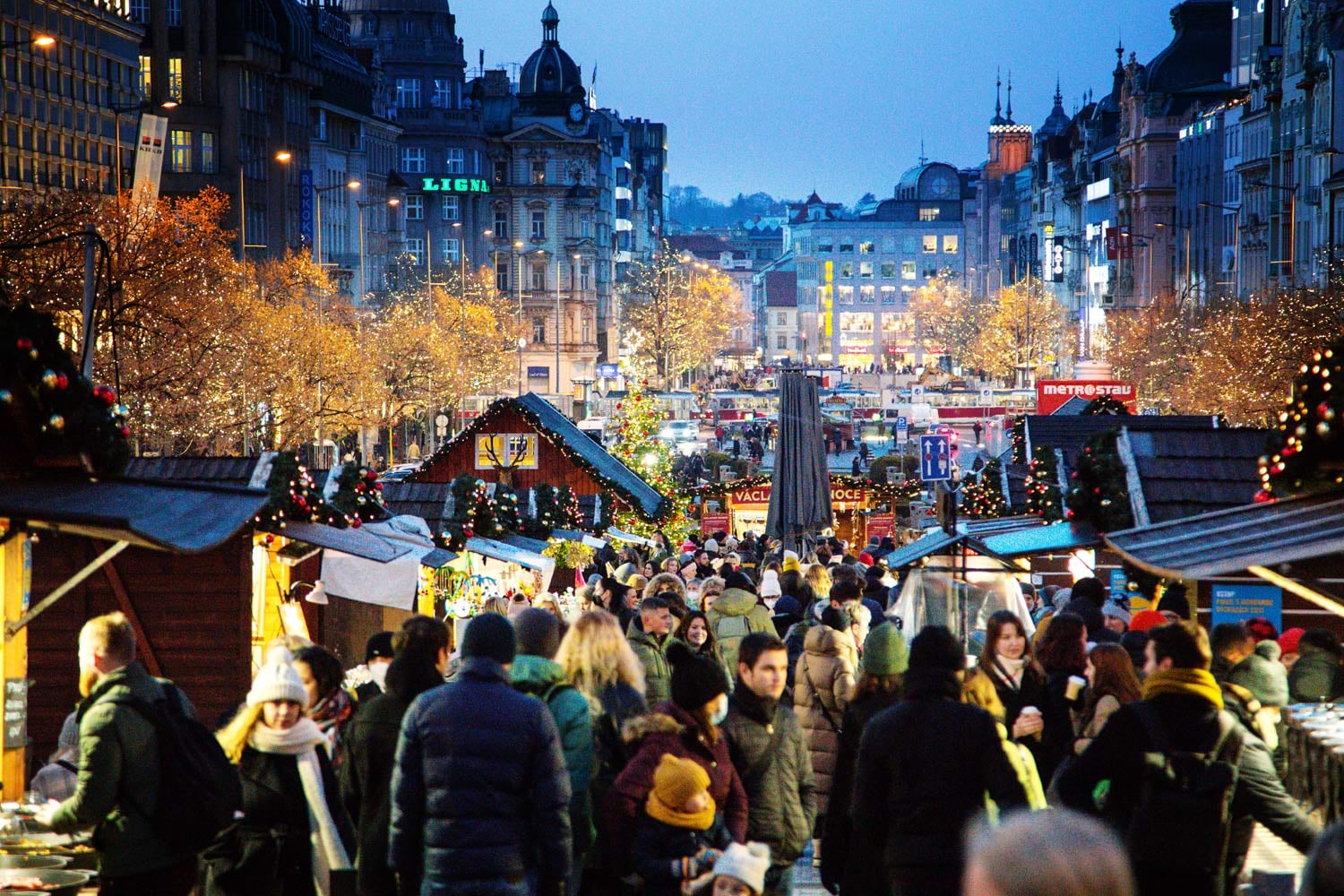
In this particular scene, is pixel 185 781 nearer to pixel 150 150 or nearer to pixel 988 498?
pixel 988 498

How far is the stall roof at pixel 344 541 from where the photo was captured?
50.2 feet

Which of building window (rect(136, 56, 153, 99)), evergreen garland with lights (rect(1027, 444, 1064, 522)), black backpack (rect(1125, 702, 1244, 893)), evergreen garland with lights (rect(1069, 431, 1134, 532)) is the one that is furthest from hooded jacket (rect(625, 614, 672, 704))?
building window (rect(136, 56, 153, 99))

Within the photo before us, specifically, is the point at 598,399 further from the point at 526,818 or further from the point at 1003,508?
the point at 526,818

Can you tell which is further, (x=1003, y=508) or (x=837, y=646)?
(x=1003, y=508)

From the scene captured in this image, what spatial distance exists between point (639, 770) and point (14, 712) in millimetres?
3634

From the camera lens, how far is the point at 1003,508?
31.8 meters

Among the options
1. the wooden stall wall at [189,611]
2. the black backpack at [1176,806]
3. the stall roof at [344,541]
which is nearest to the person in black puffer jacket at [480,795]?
the black backpack at [1176,806]

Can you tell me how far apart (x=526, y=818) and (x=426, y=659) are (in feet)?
3.61

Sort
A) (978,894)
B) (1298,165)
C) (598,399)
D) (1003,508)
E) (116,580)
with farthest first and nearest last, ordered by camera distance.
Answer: (598,399) → (1298,165) → (1003,508) → (116,580) → (978,894)

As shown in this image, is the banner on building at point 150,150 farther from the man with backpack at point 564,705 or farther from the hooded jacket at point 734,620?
the man with backpack at point 564,705

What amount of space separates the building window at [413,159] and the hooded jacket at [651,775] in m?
116

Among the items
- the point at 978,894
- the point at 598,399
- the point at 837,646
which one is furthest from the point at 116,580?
the point at 598,399

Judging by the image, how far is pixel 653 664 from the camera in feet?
37.1

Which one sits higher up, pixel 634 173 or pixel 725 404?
pixel 634 173
